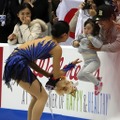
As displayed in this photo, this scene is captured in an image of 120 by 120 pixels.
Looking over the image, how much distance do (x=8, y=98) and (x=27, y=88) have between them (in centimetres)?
121

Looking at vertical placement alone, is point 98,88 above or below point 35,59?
below

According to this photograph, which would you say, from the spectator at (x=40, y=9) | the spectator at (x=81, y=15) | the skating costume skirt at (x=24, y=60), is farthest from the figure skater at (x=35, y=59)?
the spectator at (x=40, y=9)

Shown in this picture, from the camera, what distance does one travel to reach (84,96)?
232 inches

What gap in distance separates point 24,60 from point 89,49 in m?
0.82

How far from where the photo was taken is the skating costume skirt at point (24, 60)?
5.10 metres

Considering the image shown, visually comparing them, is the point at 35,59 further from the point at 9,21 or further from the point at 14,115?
the point at 9,21

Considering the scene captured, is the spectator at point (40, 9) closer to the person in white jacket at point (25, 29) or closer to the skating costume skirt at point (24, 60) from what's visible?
the person in white jacket at point (25, 29)

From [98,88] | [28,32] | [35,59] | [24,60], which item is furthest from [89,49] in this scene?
[28,32]

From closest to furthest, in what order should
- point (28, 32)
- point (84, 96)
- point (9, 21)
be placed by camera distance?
point (84, 96)
point (28, 32)
point (9, 21)

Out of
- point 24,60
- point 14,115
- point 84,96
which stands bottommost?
point 14,115

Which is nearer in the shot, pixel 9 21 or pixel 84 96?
pixel 84 96

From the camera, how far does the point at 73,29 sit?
650 cm

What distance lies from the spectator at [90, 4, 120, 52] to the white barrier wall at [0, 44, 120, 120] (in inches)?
8.7

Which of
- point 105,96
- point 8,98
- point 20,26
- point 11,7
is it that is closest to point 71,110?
point 105,96
